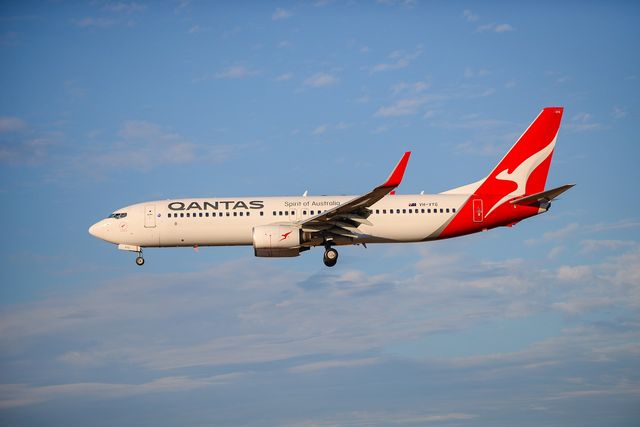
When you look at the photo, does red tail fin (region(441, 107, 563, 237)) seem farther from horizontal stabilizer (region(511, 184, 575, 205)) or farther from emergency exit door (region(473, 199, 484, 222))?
horizontal stabilizer (region(511, 184, 575, 205))

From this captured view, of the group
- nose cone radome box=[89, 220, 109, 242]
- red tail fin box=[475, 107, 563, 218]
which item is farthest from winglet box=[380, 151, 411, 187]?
nose cone radome box=[89, 220, 109, 242]

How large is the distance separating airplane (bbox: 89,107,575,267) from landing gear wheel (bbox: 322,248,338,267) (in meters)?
0.05

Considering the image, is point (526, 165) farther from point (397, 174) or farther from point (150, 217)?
point (150, 217)

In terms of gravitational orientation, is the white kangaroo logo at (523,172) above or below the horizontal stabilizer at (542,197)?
above

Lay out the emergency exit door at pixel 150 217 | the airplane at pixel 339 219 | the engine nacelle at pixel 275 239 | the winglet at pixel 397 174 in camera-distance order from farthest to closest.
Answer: the emergency exit door at pixel 150 217, the airplane at pixel 339 219, the engine nacelle at pixel 275 239, the winglet at pixel 397 174

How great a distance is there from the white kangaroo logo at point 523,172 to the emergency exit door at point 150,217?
18952 mm

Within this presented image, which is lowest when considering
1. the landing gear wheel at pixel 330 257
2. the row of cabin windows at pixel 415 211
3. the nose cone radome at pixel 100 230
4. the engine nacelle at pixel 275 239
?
the landing gear wheel at pixel 330 257

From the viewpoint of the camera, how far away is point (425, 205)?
4969 centimetres

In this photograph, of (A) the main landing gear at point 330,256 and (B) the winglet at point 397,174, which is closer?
(B) the winglet at point 397,174

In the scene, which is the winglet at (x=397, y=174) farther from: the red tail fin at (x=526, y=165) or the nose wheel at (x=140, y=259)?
the nose wheel at (x=140, y=259)

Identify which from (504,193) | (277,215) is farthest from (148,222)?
(504,193)

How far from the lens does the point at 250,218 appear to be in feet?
164

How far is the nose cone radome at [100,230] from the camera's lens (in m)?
51.9

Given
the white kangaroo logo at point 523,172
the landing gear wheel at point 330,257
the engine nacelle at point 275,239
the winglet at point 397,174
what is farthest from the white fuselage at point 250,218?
the winglet at point 397,174
